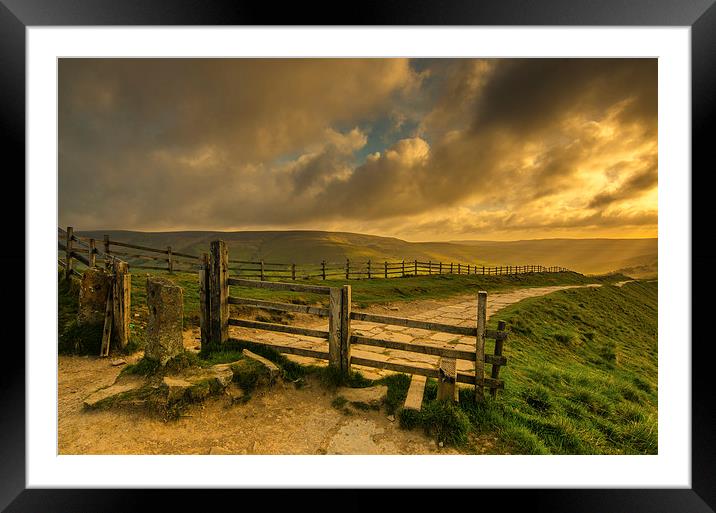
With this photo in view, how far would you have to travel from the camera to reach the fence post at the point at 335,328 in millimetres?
4289

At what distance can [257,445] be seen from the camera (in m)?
3.04

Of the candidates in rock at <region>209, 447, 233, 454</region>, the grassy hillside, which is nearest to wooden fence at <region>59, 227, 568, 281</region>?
rock at <region>209, 447, 233, 454</region>

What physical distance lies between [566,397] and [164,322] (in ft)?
21.4

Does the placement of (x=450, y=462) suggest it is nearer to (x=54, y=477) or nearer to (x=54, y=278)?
(x=54, y=477)

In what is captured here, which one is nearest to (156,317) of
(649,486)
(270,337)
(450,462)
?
(270,337)

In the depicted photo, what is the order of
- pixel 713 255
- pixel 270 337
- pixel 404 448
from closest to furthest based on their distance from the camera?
1. pixel 713 255
2. pixel 404 448
3. pixel 270 337

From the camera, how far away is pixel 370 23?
84.0 inches

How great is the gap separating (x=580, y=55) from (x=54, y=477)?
5811 millimetres

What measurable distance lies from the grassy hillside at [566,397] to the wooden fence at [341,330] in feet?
1.90

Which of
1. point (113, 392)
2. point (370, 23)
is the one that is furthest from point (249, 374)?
point (370, 23)

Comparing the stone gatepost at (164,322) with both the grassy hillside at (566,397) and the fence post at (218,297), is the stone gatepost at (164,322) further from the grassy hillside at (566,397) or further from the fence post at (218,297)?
the grassy hillside at (566,397)

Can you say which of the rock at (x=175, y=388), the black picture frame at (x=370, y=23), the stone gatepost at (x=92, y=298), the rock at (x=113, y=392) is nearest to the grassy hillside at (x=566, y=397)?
the black picture frame at (x=370, y=23)

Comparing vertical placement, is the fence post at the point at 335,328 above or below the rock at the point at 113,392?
above

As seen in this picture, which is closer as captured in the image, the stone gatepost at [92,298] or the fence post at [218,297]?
the fence post at [218,297]
